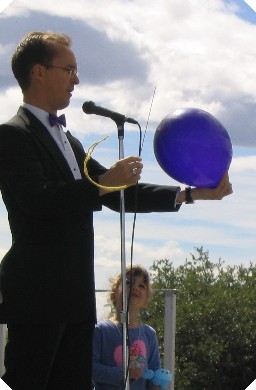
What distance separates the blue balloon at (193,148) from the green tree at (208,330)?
2.88m

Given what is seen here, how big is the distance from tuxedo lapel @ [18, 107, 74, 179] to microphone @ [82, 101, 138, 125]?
20 cm

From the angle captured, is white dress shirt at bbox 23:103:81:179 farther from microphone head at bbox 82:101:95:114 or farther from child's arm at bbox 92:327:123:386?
child's arm at bbox 92:327:123:386

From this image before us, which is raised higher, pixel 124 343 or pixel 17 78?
pixel 17 78

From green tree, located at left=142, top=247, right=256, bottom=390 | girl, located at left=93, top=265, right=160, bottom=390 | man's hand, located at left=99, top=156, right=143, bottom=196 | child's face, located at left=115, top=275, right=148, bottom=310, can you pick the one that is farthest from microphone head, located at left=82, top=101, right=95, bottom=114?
green tree, located at left=142, top=247, right=256, bottom=390

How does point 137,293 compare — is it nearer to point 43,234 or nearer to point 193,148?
point 193,148

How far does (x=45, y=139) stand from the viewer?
2938mm

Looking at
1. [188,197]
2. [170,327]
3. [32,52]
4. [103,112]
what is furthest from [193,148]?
[170,327]

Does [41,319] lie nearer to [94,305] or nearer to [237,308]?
[94,305]

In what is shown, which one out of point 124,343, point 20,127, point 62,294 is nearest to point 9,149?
point 20,127

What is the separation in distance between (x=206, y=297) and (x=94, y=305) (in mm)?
3456

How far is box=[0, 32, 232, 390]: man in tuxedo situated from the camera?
109 inches

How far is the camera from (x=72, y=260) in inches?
112

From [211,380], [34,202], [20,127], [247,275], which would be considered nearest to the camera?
[34,202]

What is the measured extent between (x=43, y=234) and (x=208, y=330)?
11.7ft
